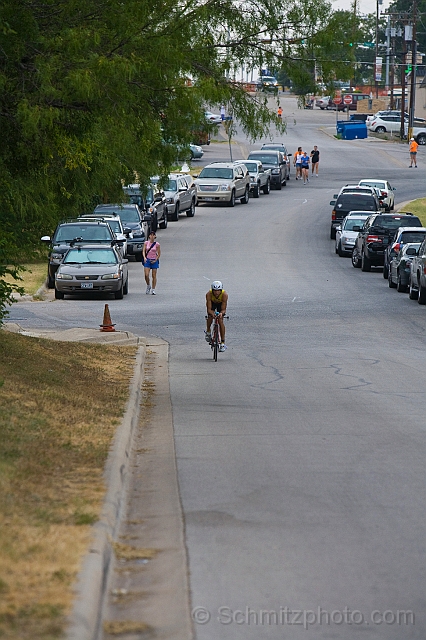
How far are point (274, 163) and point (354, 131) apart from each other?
1228 inches

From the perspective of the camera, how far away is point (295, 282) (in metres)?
33.4

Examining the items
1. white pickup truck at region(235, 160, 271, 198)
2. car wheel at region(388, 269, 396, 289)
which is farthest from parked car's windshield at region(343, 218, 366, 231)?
white pickup truck at region(235, 160, 271, 198)

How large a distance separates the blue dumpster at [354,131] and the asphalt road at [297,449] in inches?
2448

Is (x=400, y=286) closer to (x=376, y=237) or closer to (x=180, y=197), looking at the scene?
(x=376, y=237)

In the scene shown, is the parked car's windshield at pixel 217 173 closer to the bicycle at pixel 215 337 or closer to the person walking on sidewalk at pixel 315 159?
the person walking on sidewalk at pixel 315 159

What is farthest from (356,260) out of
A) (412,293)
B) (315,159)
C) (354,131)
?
(354,131)

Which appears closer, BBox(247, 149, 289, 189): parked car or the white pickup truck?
the white pickup truck

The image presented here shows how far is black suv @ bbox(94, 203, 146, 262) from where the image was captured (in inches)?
1538

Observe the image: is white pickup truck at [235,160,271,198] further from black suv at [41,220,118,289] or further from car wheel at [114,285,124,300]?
car wheel at [114,285,124,300]

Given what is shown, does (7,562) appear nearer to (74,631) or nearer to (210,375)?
(74,631)

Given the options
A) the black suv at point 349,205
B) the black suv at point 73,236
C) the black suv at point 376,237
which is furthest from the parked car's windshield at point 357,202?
the black suv at point 73,236

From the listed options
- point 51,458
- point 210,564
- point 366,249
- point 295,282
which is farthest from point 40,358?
point 366,249

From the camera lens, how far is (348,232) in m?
41.2

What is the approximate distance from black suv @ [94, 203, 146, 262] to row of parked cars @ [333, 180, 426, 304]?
778 centimetres
